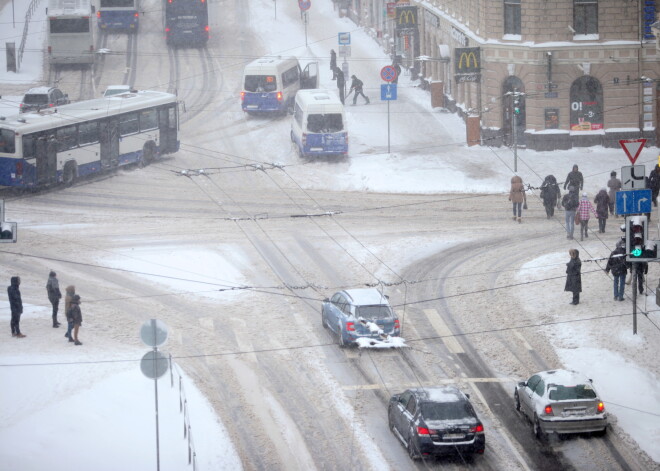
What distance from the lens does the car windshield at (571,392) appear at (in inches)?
838

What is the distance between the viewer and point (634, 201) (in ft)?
83.3

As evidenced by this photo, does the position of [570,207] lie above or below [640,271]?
above

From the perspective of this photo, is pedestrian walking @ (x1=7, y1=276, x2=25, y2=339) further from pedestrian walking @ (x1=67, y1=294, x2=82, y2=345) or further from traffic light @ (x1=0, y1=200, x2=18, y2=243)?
traffic light @ (x1=0, y1=200, x2=18, y2=243)

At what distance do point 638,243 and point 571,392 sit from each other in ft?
14.8

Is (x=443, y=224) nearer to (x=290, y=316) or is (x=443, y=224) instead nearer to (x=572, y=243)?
(x=572, y=243)

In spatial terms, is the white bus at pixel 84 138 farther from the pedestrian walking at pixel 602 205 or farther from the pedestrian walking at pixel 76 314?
the pedestrian walking at pixel 602 205

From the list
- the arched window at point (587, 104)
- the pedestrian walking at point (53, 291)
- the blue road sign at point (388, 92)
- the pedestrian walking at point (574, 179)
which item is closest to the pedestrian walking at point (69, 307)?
the pedestrian walking at point (53, 291)

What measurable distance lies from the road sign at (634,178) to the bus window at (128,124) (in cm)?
2206

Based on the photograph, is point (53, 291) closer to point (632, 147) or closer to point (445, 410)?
point (445, 410)

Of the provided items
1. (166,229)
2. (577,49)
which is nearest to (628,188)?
(166,229)

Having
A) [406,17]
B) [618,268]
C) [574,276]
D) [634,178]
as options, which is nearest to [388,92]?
[574,276]

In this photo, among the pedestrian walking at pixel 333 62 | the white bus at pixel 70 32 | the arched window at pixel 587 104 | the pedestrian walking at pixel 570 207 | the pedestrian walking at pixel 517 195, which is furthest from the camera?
the white bus at pixel 70 32

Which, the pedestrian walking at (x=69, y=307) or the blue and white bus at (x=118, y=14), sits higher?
the blue and white bus at (x=118, y=14)

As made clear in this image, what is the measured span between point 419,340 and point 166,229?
37.4 ft
